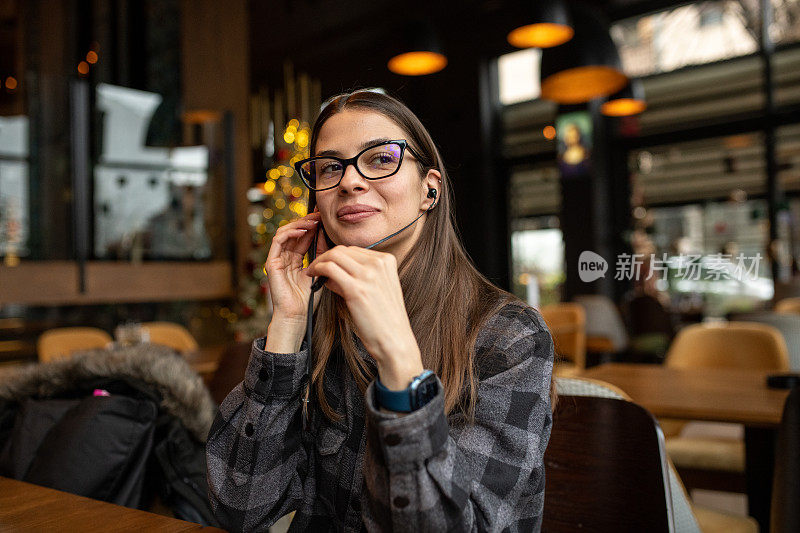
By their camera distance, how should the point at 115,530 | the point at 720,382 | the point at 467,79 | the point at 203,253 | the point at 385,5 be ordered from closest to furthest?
the point at 115,530
the point at 720,382
the point at 203,253
the point at 385,5
the point at 467,79

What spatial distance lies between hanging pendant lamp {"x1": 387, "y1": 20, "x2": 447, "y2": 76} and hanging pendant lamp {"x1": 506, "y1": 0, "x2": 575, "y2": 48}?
0.62 meters

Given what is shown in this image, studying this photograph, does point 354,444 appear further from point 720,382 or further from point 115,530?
point 720,382

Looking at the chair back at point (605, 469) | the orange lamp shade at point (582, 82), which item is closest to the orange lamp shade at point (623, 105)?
the orange lamp shade at point (582, 82)

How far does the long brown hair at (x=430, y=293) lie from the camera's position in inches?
37.9

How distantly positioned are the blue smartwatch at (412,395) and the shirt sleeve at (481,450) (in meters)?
0.01

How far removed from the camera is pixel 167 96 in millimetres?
6383

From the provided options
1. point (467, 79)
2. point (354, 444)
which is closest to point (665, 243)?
point (467, 79)

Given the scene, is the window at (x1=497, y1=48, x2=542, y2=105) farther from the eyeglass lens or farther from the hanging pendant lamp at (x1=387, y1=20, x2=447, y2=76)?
the eyeglass lens

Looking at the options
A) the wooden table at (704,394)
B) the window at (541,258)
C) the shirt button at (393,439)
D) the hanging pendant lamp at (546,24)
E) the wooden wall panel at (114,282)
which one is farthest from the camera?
the window at (541,258)

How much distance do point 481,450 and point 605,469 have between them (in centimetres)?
46

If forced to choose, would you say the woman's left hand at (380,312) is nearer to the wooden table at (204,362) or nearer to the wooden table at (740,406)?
the wooden table at (740,406)

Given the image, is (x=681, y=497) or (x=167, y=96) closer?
(x=681, y=497)

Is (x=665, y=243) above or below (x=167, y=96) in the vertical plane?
below

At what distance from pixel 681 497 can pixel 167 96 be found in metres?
6.30
